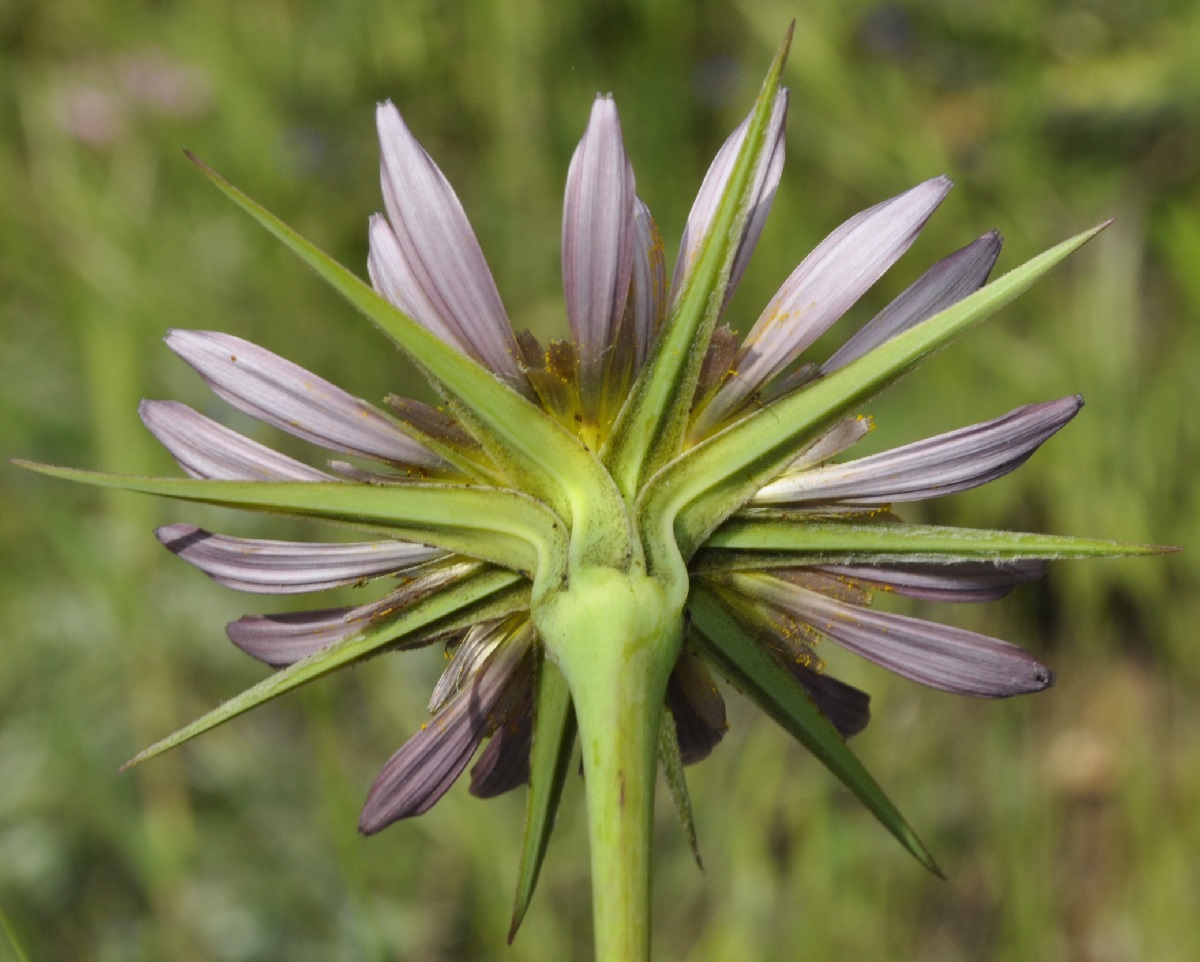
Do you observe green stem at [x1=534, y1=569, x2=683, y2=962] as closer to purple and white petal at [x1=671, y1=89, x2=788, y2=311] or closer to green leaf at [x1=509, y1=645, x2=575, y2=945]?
green leaf at [x1=509, y1=645, x2=575, y2=945]

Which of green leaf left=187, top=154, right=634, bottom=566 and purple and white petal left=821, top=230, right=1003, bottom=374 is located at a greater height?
green leaf left=187, top=154, right=634, bottom=566

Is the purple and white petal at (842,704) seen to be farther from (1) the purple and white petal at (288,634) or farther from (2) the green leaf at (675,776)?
(1) the purple and white petal at (288,634)

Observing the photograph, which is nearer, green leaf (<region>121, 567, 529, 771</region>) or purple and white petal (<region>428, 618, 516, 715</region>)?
green leaf (<region>121, 567, 529, 771</region>)

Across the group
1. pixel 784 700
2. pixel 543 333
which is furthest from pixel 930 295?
pixel 543 333

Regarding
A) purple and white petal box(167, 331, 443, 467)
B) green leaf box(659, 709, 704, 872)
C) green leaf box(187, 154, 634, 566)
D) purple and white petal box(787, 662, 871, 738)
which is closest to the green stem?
green leaf box(187, 154, 634, 566)

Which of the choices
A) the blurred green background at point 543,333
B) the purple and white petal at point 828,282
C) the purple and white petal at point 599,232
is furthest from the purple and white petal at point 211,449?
the blurred green background at point 543,333

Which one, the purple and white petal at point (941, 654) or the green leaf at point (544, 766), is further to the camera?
the purple and white petal at point (941, 654)

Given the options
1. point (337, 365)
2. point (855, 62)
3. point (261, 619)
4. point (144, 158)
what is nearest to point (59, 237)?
point (144, 158)
